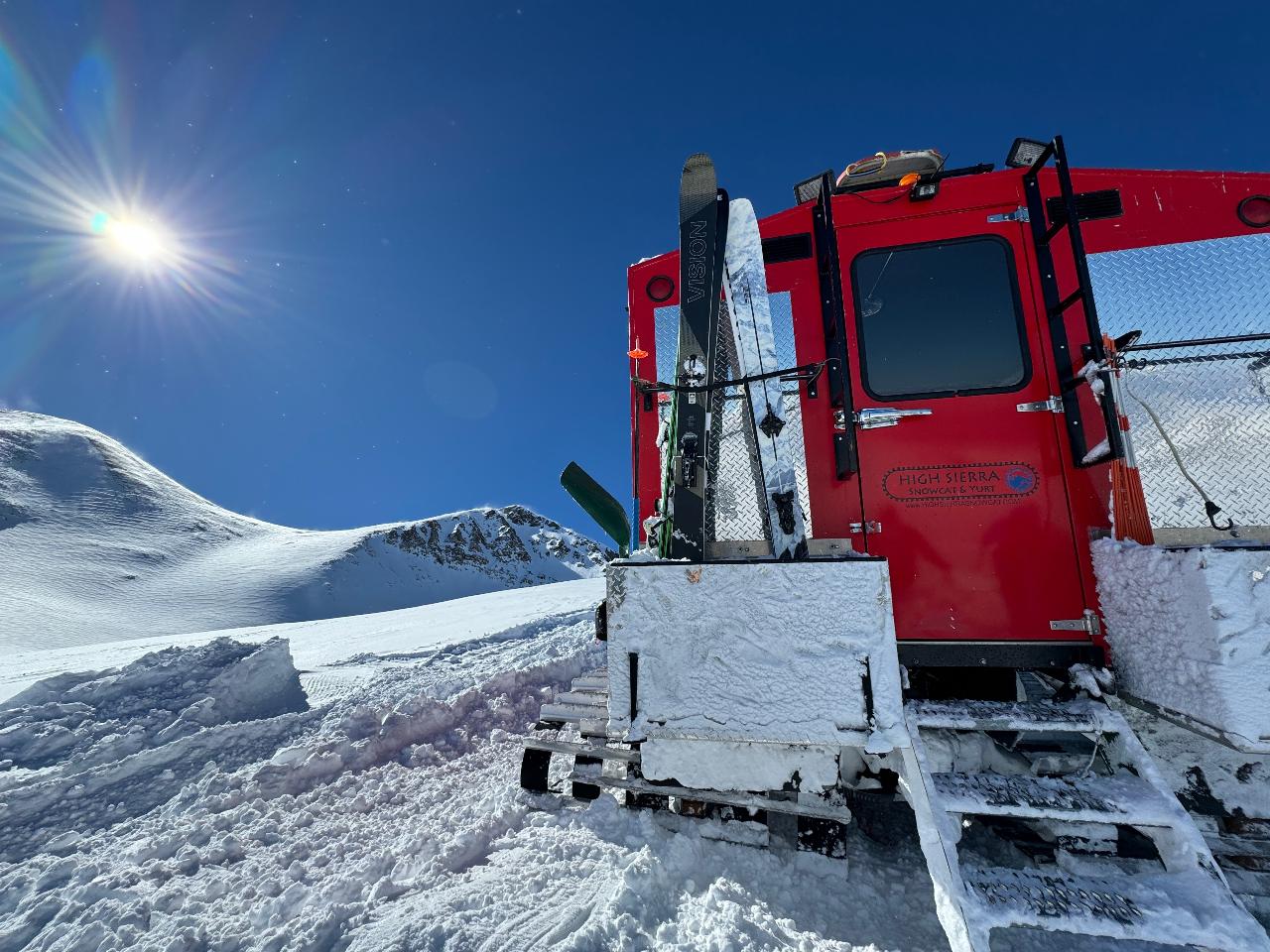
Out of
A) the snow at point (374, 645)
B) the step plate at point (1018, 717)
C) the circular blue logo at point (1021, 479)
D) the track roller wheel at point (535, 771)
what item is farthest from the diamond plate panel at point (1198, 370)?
the snow at point (374, 645)

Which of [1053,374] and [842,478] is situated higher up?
[1053,374]

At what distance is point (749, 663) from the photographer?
2.04 m

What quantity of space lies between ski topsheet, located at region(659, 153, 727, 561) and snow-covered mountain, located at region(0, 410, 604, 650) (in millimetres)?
9771

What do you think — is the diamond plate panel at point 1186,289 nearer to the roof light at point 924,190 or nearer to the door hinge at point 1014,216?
the door hinge at point 1014,216

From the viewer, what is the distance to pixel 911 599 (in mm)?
2936

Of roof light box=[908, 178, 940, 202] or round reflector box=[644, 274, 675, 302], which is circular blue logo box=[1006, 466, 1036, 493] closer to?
roof light box=[908, 178, 940, 202]

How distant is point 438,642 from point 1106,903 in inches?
313

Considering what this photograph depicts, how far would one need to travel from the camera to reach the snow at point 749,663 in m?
1.96

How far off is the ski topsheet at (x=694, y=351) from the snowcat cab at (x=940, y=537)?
28mm

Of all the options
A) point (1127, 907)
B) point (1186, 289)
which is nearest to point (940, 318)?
point (1186, 289)

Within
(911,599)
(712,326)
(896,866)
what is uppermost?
(712,326)

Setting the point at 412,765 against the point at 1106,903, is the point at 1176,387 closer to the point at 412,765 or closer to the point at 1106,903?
the point at 1106,903

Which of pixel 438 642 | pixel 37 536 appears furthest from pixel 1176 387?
pixel 37 536

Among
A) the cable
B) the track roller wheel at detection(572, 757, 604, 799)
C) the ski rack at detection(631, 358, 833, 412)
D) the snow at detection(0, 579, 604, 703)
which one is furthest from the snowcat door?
the snow at detection(0, 579, 604, 703)
